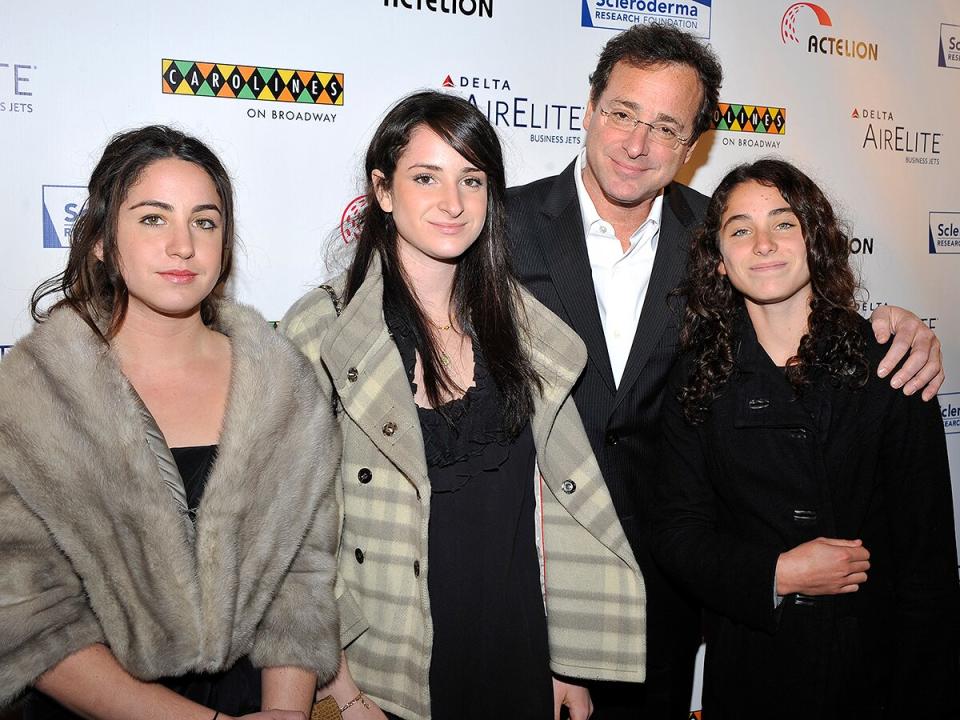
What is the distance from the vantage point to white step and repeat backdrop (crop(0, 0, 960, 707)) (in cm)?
284

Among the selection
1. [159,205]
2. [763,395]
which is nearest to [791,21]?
[763,395]

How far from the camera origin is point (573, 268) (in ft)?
8.44

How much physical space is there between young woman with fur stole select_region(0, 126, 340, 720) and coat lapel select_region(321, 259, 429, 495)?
86 mm

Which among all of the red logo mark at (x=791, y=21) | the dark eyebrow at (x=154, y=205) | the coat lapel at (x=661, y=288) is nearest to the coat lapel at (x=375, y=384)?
the dark eyebrow at (x=154, y=205)

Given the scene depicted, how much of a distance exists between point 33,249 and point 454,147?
5.27 feet

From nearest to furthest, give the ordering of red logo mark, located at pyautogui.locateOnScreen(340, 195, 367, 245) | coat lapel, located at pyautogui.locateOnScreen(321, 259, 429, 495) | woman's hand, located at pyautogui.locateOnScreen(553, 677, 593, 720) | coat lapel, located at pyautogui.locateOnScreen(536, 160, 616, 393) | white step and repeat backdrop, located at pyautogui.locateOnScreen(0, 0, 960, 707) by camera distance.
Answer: coat lapel, located at pyautogui.locateOnScreen(321, 259, 429, 495) < woman's hand, located at pyautogui.locateOnScreen(553, 677, 593, 720) < coat lapel, located at pyautogui.locateOnScreen(536, 160, 616, 393) < white step and repeat backdrop, located at pyautogui.locateOnScreen(0, 0, 960, 707) < red logo mark, located at pyautogui.locateOnScreen(340, 195, 367, 245)

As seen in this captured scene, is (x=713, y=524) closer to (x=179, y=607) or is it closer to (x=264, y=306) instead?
(x=179, y=607)

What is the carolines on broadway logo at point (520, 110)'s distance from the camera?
3.34m

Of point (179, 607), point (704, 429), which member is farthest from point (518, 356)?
point (179, 607)

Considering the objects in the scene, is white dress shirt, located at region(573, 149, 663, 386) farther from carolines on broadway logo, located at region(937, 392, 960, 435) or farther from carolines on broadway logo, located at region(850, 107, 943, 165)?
carolines on broadway logo, located at region(937, 392, 960, 435)

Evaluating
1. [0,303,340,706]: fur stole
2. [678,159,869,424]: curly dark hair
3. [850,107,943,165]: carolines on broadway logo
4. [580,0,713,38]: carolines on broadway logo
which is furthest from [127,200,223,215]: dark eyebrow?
[850,107,943,165]: carolines on broadway logo

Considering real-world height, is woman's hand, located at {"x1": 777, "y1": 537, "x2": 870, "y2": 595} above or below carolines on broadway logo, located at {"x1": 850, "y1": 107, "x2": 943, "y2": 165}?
below

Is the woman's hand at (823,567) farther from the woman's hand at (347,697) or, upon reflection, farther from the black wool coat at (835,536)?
the woman's hand at (347,697)

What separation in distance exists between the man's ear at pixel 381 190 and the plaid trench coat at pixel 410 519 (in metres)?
0.16
